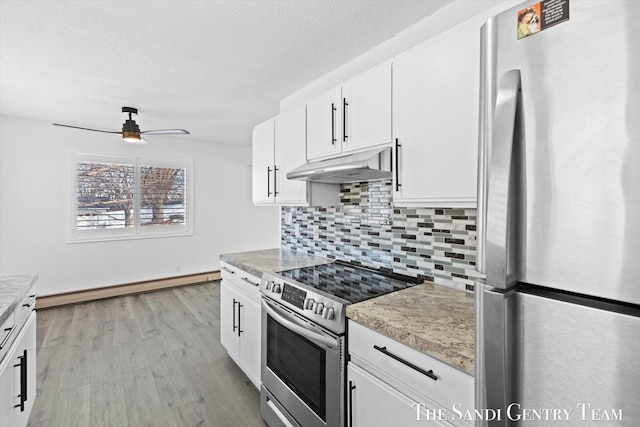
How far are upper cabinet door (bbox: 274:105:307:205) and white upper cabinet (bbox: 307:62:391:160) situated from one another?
11cm

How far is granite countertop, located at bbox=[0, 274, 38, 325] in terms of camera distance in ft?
4.42

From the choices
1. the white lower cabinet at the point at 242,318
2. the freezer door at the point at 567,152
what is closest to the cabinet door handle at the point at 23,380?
the white lower cabinet at the point at 242,318

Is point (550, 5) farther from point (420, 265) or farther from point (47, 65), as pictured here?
point (47, 65)

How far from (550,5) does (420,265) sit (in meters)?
1.47

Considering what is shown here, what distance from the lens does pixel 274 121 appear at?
2666 millimetres

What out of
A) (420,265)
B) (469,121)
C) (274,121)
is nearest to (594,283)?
(469,121)

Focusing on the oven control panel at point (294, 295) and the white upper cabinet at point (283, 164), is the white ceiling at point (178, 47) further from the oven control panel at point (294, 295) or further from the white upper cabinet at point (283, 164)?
the oven control panel at point (294, 295)

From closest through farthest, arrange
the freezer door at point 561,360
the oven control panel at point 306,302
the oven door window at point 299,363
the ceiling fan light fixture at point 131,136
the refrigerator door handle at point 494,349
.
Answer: the freezer door at point 561,360 < the refrigerator door handle at point 494,349 < the oven control panel at point 306,302 < the oven door window at point 299,363 < the ceiling fan light fixture at point 131,136

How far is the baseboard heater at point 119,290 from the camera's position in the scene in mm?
4032

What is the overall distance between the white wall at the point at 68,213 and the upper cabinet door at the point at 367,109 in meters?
4.05

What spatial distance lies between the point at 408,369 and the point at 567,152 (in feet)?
2.95

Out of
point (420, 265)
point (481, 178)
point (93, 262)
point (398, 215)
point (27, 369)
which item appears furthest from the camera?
point (93, 262)

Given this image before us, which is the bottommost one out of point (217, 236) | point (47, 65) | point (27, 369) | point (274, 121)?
point (27, 369)

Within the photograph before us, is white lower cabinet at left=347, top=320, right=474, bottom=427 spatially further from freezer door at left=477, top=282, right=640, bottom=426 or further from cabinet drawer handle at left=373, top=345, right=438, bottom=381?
freezer door at left=477, top=282, right=640, bottom=426
